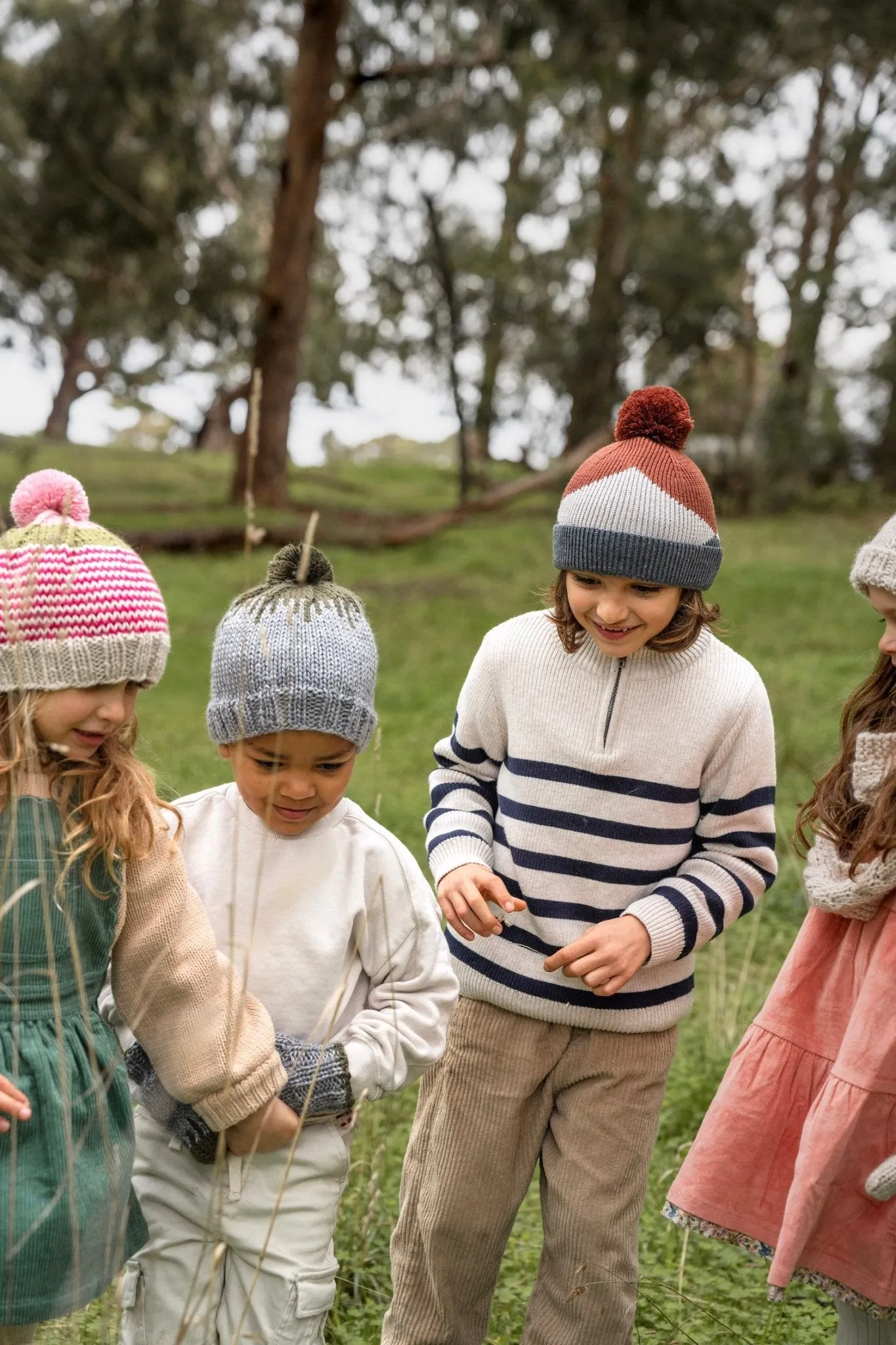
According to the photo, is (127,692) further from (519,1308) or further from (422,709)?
(422,709)

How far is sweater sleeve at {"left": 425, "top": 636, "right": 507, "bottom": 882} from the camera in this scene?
243 centimetres

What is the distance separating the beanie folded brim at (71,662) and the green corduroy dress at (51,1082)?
15 cm

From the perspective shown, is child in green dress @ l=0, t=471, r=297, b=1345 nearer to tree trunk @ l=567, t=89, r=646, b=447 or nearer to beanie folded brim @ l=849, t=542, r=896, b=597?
beanie folded brim @ l=849, t=542, r=896, b=597

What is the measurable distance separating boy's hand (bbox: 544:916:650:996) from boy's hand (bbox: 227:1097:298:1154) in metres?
0.44

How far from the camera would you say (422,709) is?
7699 mm

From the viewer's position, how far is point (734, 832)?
239cm

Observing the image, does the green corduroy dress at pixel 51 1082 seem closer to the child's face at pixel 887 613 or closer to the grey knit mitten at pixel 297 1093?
the grey knit mitten at pixel 297 1093

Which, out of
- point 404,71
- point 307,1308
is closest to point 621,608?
point 307,1308

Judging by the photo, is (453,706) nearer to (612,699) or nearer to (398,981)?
(612,699)

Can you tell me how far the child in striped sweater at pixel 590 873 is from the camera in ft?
7.64

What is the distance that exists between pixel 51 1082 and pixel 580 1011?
89 cm

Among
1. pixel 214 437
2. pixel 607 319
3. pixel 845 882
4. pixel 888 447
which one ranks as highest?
pixel 607 319

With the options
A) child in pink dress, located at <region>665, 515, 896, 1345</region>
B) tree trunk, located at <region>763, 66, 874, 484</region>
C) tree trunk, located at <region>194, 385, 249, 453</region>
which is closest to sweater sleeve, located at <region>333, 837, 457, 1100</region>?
child in pink dress, located at <region>665, 515, 896, 1345</region>

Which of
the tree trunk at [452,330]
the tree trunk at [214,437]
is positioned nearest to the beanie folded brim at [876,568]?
the tree trunk at [452,330]
